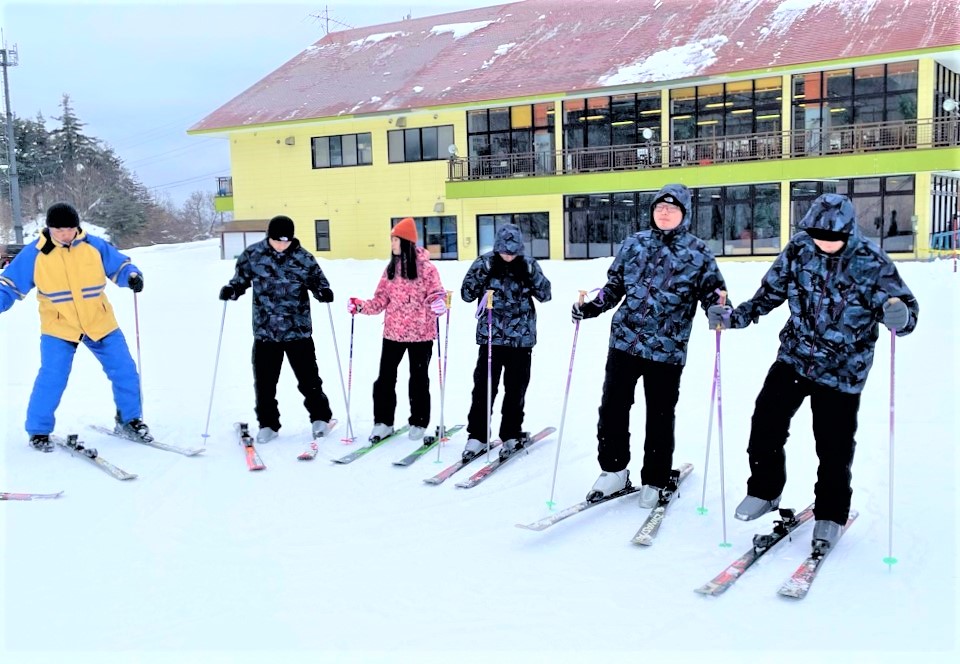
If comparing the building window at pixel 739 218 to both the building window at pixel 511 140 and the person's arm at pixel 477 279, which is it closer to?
the building window at pixel 511 140

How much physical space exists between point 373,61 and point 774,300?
2610cm

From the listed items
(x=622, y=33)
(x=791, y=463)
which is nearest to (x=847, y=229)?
(x=791, y=463)

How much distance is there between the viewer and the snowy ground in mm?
2980

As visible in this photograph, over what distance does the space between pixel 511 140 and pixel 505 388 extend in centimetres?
2037

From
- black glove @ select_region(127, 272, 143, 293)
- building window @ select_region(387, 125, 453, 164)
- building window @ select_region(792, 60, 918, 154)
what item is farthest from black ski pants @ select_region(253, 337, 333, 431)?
building window @ select_region(387, 125, 453, 164)

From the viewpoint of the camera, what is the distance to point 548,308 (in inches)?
462

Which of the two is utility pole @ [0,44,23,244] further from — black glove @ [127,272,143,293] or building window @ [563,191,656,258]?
black glove @ [127,272,143,293]

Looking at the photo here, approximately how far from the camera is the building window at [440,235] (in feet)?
82.7

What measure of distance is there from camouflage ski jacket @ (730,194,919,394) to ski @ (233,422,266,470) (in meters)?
3.19

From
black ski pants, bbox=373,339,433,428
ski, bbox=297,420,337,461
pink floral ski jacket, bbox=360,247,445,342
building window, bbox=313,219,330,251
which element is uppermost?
building window, bbox=313,219,330,251

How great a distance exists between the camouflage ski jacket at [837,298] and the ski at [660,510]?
991 mm

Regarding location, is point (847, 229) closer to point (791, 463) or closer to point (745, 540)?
point (745, 540)

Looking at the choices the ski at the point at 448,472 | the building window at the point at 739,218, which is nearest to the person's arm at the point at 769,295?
the ski at the point at 448,472

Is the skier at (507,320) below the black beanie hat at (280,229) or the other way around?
below
